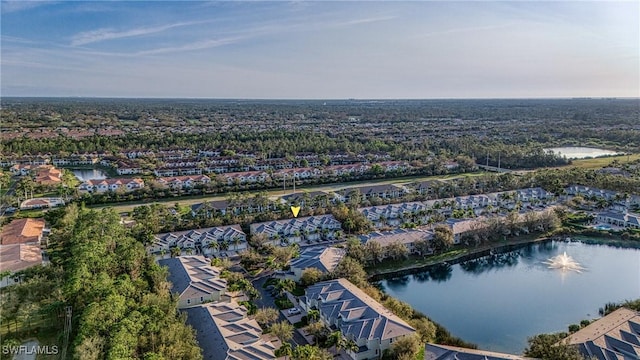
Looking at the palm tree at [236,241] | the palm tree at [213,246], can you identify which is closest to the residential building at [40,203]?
the palm tree at [213,246]

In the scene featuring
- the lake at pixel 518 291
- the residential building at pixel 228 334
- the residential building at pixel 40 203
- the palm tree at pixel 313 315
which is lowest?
the lake at pixel 518 291

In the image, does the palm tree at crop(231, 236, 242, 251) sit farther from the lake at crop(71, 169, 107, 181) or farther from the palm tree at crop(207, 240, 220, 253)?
the lake at crop(71, 169, 107, 181)

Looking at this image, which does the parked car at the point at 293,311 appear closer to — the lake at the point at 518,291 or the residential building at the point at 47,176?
the lake at the point at 518,291

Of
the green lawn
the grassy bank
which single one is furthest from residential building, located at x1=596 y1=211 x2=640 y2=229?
the green lawn

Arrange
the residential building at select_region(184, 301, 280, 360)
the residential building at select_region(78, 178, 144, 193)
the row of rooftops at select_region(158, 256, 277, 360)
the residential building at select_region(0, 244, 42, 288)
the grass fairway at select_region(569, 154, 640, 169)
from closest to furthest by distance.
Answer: the residential building at select_region(184, 301, 280, 360) < the row of rooftops at select_region(158, 256, 277, 360) < the residential building at select_region(0, 244, 42, 288) < the residential building at select_region(78, 178, 144, 193) < the grass fairway at select_region(569, 154, 640, 169)

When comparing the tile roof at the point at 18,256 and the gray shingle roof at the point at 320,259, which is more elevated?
the tile roof at the point at 18,256

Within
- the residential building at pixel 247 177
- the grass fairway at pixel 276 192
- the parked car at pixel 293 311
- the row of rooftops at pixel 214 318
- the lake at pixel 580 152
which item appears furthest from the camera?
the lake at pixel 580 152

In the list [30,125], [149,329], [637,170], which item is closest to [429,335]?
[149,329]
